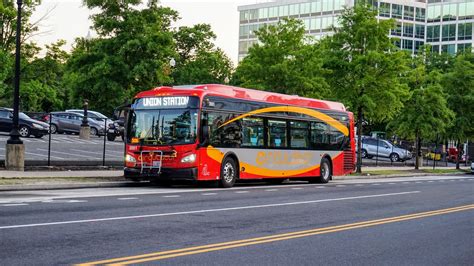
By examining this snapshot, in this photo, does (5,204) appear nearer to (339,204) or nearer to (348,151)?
(339,204)

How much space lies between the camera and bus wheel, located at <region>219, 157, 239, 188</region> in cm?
2277

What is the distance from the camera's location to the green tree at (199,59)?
85.9 metres

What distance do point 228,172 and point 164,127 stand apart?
2.75 meters

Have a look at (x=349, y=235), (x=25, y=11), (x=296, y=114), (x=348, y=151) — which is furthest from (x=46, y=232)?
(x=25, y=11)

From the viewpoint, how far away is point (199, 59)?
8962 cm

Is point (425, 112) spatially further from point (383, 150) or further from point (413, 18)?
point (413, 18)

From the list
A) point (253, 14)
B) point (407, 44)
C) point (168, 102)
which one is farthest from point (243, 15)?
point (168, 102)

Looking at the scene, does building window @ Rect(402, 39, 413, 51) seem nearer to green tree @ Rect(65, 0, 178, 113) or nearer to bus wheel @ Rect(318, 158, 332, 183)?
green tree @ Rect(65, 0, 178, 113)

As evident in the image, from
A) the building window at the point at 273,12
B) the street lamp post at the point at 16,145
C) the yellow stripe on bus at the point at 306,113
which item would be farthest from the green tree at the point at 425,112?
the building window at the point at 273,12

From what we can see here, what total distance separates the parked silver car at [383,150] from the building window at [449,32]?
59.6 meters

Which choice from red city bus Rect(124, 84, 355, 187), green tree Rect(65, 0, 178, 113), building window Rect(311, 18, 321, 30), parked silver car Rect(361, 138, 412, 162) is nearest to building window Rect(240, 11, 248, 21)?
building window Rect(311, 18, 321, 30)

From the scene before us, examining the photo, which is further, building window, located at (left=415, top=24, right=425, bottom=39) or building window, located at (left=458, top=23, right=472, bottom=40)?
building window, located at (left=415, top=24, right=425, bottom=39)

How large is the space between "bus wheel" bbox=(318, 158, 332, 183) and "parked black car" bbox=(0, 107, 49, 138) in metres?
18.0

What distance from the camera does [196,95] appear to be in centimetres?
2188
